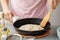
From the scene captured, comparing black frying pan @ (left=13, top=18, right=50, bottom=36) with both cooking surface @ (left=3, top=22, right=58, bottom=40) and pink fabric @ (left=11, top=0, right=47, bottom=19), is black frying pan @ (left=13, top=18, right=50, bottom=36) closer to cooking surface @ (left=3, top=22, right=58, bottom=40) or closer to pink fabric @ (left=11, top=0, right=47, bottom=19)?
→ cooking surface @ (left=3, top=22, right=58, bottom=40)

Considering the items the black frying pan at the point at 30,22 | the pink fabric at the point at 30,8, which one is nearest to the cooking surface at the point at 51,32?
the black frying pan at the point at 30,22

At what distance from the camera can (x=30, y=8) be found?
135 cm

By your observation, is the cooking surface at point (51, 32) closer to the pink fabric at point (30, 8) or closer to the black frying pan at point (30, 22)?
the black frying pan at point (30, 22)

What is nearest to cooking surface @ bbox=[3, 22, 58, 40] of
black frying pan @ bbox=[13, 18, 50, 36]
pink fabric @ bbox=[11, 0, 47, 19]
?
black frying pan @ bbox=[13, 18, 50, 36]

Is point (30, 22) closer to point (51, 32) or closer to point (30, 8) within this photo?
point (51, 32)

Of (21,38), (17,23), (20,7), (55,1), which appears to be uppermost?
(20,7)

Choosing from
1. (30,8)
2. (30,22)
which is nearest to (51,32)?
(30,22)

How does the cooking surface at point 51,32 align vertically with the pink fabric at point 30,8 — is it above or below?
below

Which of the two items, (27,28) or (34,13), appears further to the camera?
(34,13)

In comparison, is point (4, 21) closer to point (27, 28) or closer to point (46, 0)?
point (27, 28)

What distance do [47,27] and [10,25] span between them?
0.85 feet

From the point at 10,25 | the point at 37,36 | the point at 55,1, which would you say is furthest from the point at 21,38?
the point at 55,1

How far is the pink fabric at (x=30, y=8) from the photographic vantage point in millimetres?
1350

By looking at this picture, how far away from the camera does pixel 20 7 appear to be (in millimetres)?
1371
